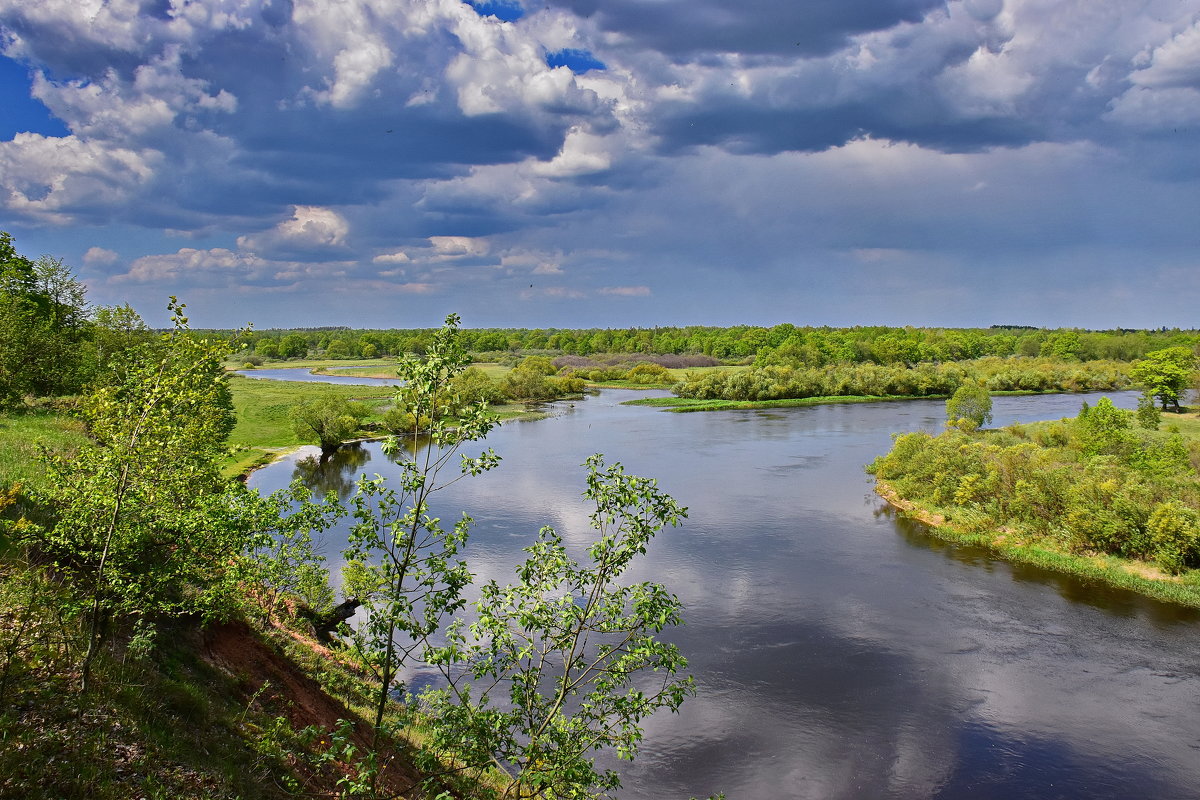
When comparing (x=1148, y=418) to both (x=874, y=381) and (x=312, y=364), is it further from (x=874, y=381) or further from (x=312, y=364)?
(x=312, y=364)

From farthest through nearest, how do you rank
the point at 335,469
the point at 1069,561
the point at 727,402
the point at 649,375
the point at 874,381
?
the point at 649,375
the point at 874,381
the point at 727,402
the point at 335,469
the point at 1069,561

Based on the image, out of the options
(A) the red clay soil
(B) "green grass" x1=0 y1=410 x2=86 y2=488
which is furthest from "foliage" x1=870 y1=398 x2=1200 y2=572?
(B) "green grass" x1=0 y1=410 x2=86 y2=488

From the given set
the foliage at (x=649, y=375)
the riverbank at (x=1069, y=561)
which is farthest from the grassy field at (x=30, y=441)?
the foliage at (x=649, y=375)

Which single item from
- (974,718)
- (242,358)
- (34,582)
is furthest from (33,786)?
(242,358)

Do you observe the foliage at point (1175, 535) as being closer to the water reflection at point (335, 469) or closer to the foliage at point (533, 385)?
the water reflection at point (335, 469)

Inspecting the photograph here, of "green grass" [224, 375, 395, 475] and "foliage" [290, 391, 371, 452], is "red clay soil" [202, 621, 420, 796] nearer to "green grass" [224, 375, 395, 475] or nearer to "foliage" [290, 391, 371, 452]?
"green grass" [224, 375, 395, 475]

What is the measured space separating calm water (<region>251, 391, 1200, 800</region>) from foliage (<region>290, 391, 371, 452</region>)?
47.6ft

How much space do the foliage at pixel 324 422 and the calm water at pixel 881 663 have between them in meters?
14.5

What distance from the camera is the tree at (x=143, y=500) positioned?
9.66 m

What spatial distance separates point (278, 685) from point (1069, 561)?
33717mm

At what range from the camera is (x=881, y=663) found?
24438mm

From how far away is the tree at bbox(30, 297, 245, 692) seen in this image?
9.66m

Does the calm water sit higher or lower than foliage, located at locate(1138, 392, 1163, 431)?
lower

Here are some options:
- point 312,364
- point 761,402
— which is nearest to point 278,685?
point 761,402
